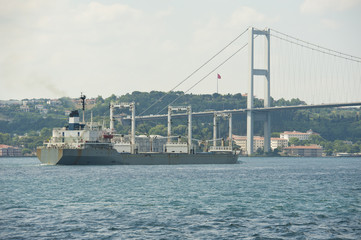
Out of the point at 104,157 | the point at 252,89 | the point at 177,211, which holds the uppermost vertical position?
the point at 252,89

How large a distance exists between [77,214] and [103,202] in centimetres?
518

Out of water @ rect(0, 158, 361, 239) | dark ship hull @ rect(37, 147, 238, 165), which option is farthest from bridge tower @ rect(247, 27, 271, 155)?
water @ rect(0, 158, 361, 239)

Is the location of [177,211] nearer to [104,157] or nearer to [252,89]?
[104,157]

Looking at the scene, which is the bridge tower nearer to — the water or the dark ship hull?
the dark ship hull

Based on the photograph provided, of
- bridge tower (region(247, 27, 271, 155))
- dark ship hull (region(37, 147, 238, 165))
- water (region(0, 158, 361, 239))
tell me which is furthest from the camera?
bridge tower (region(247, 27, 271, 155))

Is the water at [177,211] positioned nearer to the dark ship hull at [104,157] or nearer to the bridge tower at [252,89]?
the dark ship hull at [104,157]

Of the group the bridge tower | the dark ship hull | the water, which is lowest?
the water

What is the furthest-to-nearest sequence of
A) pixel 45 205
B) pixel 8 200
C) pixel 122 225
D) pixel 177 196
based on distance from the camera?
pixel 177 196 < pixel 8 200 < pixel 45 205 < pixel 122 225

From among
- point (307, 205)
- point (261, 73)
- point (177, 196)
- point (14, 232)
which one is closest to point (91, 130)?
point (177, 196)

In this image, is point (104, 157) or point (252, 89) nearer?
point (104, 157)

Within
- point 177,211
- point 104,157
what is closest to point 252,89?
point 104,157

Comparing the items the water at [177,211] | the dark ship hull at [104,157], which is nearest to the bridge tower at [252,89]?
the dark ship hull at [104,157]

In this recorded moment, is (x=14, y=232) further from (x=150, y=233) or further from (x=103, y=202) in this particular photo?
(x=103, y=202)

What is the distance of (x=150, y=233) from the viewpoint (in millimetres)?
23984
